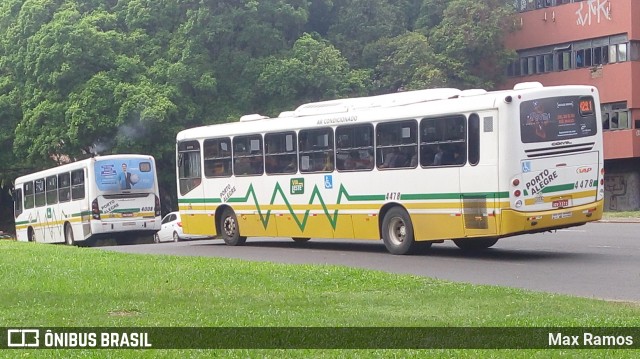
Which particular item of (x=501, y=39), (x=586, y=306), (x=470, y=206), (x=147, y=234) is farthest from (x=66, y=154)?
(x=586, y=306)

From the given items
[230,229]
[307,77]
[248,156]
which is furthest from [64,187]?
[307,77]

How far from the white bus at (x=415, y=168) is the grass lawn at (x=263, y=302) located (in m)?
3.92

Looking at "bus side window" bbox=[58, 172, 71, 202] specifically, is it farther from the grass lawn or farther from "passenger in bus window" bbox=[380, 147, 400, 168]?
the grass lawn

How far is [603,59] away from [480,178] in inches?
1193

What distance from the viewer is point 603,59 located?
4653 cm

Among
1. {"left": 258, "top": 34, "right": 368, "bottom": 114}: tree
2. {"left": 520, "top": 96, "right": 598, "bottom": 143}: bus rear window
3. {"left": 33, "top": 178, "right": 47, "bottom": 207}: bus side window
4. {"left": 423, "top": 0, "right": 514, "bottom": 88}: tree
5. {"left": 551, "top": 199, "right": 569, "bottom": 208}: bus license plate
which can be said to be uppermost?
{"left": 423, "top": 0, "right": 514, "bottom": 88}: tree

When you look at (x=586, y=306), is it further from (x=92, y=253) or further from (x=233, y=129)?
(x=233, y=129)

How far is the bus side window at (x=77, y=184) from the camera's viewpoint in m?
32.7

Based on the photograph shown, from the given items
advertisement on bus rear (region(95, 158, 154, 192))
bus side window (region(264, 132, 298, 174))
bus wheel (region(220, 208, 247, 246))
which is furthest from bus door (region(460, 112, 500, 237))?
advertisement on bus rear (region(95, 158, 154, 192))

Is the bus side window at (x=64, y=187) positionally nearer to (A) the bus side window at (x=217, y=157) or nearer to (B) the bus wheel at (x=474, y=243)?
(A) the bus side window at (x=217, y=157)

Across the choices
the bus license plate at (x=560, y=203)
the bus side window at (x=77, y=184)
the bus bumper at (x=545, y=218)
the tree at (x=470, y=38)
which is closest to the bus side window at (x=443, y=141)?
the bus bumper at (x=545, y=218)

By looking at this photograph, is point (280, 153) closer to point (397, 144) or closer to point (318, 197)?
point (318, 197)

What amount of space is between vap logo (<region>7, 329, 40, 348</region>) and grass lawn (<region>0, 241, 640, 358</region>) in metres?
0.36

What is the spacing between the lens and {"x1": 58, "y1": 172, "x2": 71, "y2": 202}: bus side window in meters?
34.0
